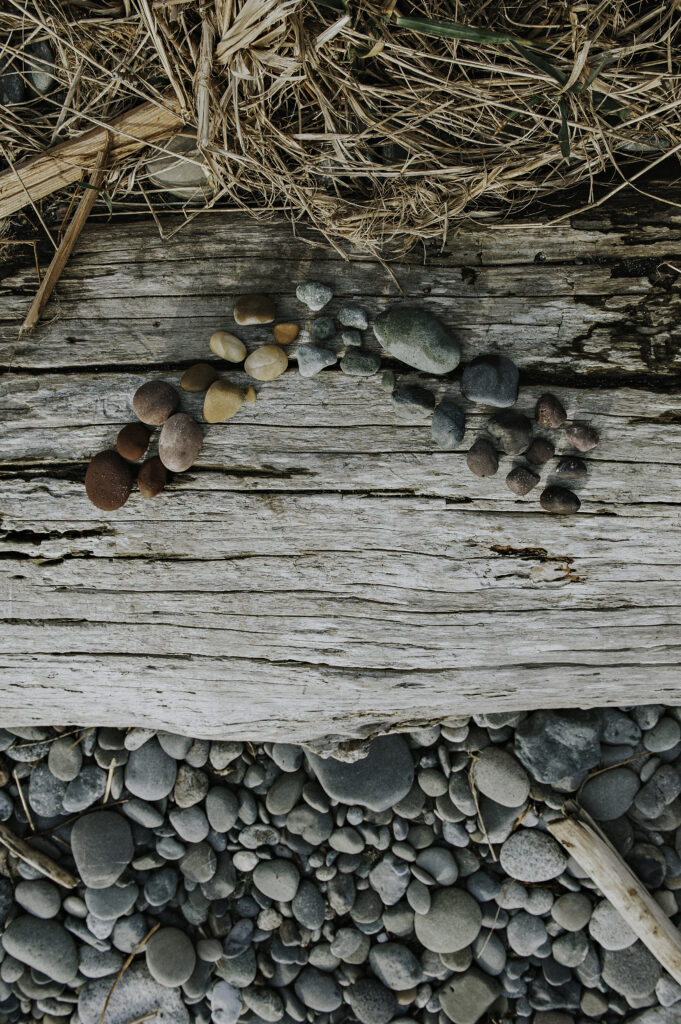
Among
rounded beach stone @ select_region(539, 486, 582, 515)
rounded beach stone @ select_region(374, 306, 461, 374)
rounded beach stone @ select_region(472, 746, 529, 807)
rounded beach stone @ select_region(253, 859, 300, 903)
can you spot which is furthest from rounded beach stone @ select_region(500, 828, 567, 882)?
rounded beach stone @ select_region(374, 306, 461, 374)

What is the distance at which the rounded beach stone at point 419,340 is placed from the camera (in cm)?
239

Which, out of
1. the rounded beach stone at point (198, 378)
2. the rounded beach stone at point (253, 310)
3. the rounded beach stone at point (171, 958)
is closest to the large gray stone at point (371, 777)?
the rounded beach stone at point (171, 958)

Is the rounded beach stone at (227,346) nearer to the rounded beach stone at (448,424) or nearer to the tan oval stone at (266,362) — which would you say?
the tan oval stone at (266,362)

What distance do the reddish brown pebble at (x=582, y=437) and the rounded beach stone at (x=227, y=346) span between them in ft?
3.84

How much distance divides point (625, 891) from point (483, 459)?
2.23 meters

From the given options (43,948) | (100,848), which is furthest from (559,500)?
(43,948)

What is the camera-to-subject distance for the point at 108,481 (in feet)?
7.91

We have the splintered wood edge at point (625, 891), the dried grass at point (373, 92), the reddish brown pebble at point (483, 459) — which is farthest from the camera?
the splintered wood edge at point (625, 891)

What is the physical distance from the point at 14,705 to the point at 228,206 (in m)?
2.22

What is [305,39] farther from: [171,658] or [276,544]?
[171,658]

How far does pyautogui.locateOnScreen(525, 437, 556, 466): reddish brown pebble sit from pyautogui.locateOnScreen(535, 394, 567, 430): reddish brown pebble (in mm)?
59

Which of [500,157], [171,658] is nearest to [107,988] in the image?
[171,658]

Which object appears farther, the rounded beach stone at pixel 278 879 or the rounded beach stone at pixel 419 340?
the rounded beach stone at pixel 278 879

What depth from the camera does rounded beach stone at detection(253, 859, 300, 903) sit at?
3.32 metres
